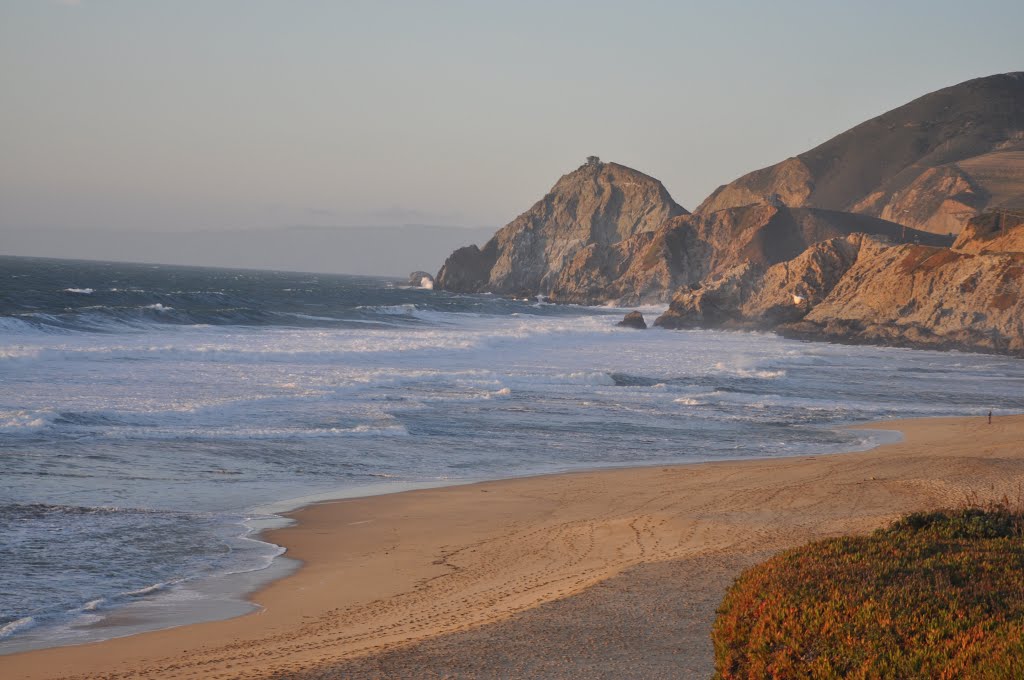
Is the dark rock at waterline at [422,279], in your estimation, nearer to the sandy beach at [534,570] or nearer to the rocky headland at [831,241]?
the rocky headland at [831,241]

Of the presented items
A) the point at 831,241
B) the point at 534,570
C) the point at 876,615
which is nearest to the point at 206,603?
the point at 534,570

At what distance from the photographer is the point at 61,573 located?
10.3 meters

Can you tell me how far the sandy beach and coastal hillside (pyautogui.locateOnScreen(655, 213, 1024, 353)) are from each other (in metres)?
44.5

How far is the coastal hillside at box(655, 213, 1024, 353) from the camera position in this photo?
58688 mm


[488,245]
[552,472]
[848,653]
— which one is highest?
[488,245]

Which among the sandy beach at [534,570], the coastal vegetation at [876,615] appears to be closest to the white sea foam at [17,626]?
the sandy beach at [534,570]

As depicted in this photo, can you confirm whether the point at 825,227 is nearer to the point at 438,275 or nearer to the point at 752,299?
the point at 752,299

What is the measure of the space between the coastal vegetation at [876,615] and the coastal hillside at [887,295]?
2148 inches

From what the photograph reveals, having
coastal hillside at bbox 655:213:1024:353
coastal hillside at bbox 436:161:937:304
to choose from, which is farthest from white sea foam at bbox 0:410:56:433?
coastal hillside at bbox 436:161:937:304

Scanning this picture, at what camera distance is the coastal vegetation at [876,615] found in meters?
5.18

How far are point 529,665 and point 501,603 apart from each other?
1.88 metres

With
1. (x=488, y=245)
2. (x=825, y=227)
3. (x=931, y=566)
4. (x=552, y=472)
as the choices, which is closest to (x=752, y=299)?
(x=825, y=227)

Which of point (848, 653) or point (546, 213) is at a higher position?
point (546, 213)

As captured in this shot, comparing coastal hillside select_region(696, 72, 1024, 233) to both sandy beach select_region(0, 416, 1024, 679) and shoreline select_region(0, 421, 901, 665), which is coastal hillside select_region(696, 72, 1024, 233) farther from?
shoreline select_region(0, 421, 901, 665)
